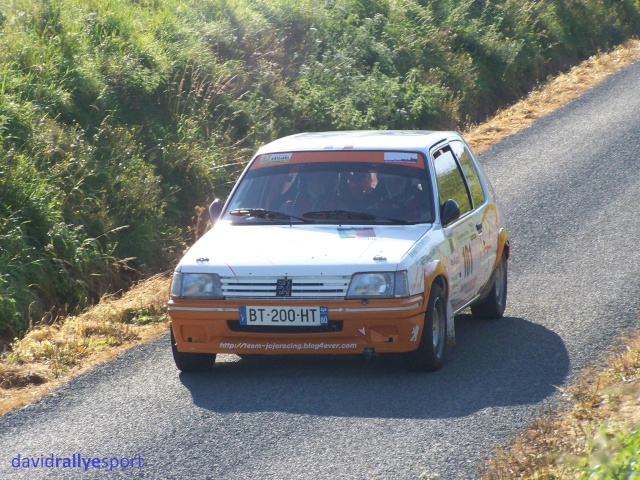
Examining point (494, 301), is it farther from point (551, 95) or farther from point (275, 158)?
point (551, 95)

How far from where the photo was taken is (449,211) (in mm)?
7883

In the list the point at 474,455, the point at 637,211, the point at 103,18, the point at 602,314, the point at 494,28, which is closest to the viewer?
the point at 474,455

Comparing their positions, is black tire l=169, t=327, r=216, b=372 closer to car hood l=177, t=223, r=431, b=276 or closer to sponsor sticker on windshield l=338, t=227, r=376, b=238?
car hood l=177, t=223, r=431, b=276

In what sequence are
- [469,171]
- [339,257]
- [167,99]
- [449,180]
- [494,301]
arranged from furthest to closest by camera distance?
[167,99] → [469,171] → [494,301] → [449,180] → [339,257]

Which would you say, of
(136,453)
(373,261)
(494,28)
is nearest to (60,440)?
(136,453)

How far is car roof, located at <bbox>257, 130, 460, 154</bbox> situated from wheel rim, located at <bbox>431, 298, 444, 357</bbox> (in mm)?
1439

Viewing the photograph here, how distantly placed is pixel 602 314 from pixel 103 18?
31.0 ft

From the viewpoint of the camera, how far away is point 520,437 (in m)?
5.84

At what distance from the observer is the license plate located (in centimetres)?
699

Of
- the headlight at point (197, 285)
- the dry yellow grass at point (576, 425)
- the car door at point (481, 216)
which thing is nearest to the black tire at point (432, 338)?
the dry yellow grass at point (576, 425)

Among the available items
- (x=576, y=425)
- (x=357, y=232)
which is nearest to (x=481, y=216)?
(x=357, y=232)

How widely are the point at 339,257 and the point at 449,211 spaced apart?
120 cm

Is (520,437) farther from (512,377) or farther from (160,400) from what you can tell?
(160,400)

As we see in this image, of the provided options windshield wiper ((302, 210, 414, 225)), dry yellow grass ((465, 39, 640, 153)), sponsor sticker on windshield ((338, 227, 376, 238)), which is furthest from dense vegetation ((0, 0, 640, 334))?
sponsor sticker on windshield ((338, 227, 376, 238))
